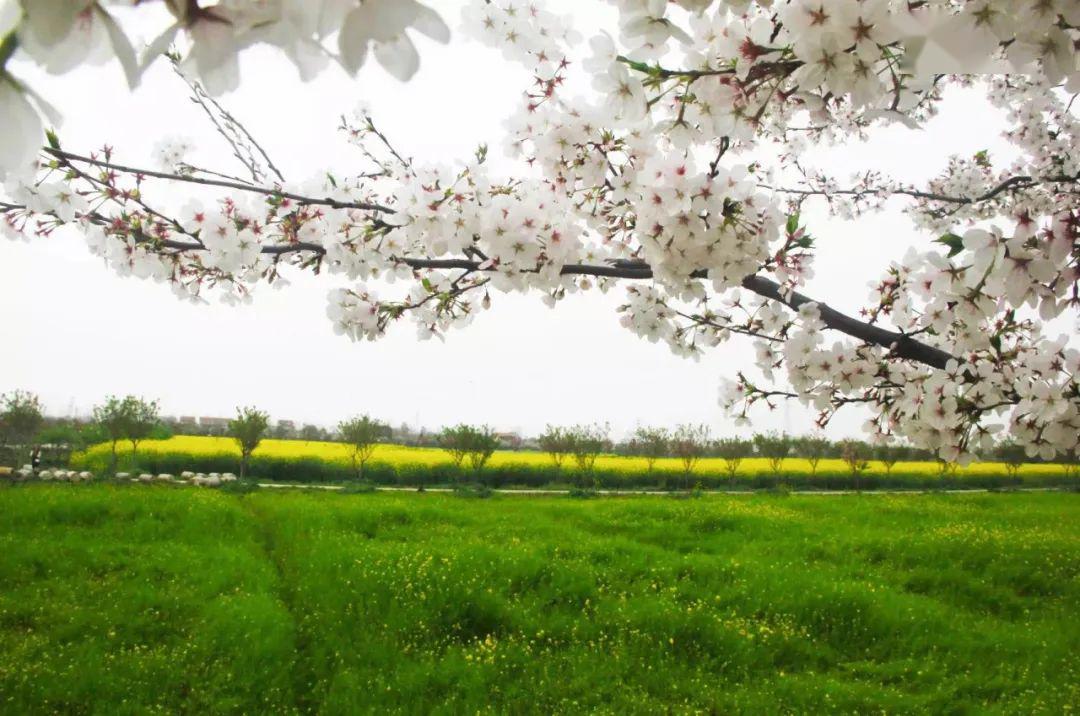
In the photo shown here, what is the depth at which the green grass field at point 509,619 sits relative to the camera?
15.1 feet

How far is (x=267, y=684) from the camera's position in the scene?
15.2 feet

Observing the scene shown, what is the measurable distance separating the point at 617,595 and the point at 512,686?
2.34 m

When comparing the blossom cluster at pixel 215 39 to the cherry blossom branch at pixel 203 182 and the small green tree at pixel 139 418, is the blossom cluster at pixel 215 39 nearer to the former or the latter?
the cherry blossom branch at pixel 203 182

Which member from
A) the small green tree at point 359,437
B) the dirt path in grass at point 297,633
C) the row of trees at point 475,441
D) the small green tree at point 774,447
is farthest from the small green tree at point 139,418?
the small green tree at point 774,447

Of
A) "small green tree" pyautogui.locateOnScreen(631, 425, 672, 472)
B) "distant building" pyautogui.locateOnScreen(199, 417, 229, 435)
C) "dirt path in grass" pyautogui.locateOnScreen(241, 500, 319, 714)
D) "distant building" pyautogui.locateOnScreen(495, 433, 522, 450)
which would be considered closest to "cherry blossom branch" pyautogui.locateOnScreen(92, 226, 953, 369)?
"dirt path in grass" pyautogui.locateOnScreen(241, 500, 319, 714)

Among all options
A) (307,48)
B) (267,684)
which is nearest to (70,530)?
(267,684)

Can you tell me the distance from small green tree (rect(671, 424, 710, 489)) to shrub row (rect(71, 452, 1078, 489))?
0.78 meters

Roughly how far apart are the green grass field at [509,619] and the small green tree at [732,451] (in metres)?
18.9

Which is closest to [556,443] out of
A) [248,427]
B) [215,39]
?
[248,427]

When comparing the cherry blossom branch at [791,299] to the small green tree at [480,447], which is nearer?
the cherry blossom branch at [791,299]

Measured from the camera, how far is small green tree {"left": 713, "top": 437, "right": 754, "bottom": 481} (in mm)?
29094

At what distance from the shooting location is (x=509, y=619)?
19.8ft

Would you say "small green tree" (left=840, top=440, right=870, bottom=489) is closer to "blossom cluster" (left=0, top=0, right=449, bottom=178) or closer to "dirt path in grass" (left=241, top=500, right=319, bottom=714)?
"dirt path in grass" (left=241, top=500, right=319, bottom=714)

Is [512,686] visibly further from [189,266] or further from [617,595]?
[189,266]
